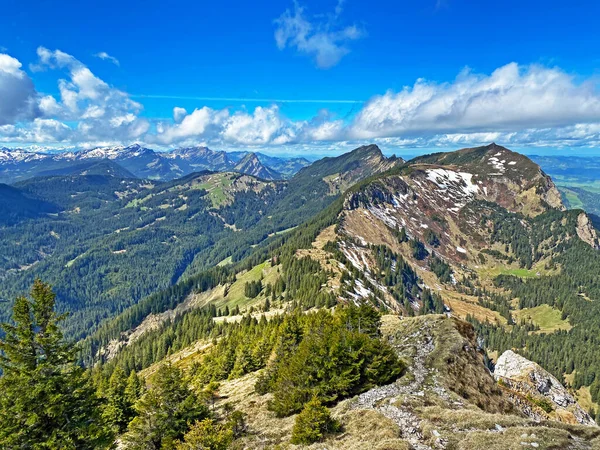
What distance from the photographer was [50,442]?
91.5ft

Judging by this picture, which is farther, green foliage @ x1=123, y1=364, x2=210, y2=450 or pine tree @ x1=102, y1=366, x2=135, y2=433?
pine tree @ x1=102, y1=366, x2=135, y2=433

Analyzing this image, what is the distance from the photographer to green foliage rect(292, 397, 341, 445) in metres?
35.7

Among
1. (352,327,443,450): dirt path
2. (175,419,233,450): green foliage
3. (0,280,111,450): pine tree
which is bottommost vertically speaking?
(352,327,443,450): dirt path

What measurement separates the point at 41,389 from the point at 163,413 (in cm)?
1381

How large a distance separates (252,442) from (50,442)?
19.6 metres

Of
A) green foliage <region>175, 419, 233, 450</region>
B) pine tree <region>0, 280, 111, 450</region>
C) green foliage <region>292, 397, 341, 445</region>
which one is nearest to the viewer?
pine tree <region>0, 280, 111, 450</region>

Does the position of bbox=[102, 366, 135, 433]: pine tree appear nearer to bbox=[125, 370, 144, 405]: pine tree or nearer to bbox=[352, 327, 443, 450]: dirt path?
bbox=[125, 370, 144, 405]: pine tree

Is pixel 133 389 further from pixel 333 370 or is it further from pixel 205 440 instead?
pixel 205 440

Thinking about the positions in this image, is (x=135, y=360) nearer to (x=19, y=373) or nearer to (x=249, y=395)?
(x=249, y=395)

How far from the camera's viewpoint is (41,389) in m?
28.3

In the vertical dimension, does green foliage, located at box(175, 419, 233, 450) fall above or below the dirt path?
above

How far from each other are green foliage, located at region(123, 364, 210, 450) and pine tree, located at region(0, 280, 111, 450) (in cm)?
721

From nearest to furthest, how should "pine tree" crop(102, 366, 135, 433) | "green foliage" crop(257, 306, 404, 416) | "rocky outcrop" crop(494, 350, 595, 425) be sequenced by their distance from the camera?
"green foliage" crop(257, 306, 404, 416)
"pine tree" crop(102, 366, 135, 433)
"rocky outcrop" crop(494, 350, 595, 425)

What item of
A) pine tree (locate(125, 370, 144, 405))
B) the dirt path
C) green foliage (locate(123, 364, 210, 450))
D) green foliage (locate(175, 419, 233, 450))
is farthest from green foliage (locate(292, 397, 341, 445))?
pine tree (locate(125, 370, 144, 405))
